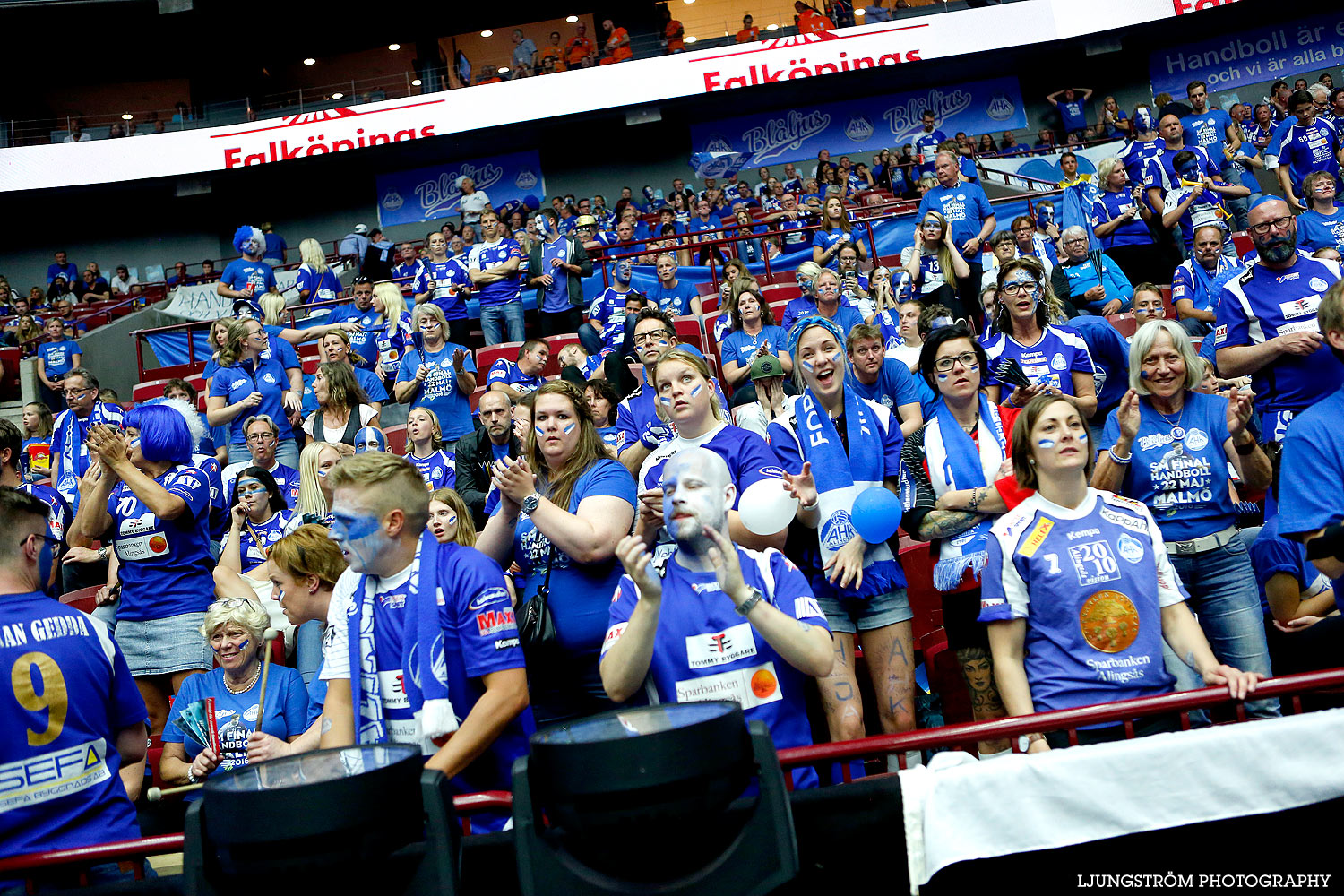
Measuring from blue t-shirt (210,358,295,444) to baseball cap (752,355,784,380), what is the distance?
13.9 feet

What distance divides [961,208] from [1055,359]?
425cm

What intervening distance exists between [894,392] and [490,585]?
2476mm

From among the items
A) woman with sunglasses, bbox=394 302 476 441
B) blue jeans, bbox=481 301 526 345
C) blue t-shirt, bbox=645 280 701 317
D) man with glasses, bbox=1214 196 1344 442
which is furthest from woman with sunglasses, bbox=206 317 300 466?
man with glasses, bbox=1214 196 1344 442

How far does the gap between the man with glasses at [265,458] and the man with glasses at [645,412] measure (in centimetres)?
226

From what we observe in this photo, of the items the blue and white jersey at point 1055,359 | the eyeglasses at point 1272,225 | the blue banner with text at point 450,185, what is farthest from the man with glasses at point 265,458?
the blue banner with text at point 450,185

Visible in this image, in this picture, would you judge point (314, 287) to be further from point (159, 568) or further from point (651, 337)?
point (159, 568)

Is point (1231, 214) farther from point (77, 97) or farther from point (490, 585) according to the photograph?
point (77, 97)

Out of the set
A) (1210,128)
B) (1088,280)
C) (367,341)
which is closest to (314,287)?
(367,341)

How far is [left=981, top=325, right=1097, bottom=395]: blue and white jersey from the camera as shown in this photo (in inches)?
173

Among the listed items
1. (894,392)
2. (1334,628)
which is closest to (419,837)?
(1334,628)

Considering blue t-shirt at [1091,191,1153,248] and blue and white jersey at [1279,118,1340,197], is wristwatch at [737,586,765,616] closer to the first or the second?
blue t-shirt at [1091,191,1153,248]

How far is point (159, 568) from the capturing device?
179 inches

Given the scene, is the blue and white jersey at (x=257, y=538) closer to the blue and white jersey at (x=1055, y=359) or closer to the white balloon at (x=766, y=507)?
the white balloon at (x=766, y=507)

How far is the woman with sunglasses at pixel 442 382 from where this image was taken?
7598mm
